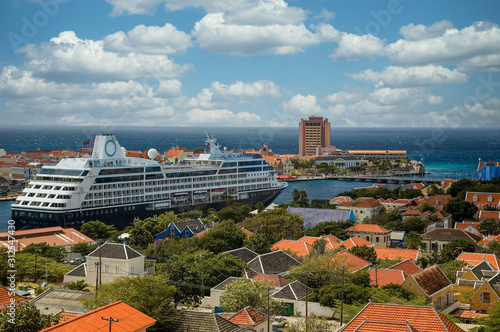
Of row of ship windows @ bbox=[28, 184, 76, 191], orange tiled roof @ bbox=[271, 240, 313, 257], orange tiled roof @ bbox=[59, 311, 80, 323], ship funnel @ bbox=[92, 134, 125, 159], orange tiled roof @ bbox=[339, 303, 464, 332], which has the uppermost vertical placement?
ship funnel @ bbox=[92, 134, 125, 159]

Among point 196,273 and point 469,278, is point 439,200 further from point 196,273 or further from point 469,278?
point 196,273

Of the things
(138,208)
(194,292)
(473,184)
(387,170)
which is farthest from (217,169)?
(387,170)

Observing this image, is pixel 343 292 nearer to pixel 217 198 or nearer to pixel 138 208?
pixel 138 208

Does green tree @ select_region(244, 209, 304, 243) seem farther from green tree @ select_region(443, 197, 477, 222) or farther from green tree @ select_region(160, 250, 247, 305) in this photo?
green tree @ select_region(443, 197, 477, 222)

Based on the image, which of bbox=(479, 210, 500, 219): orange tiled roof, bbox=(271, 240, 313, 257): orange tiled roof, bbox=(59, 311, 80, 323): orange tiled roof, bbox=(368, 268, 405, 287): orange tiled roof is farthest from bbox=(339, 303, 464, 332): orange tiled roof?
bbox=(479, 210, 500, 219): orange tiled roof

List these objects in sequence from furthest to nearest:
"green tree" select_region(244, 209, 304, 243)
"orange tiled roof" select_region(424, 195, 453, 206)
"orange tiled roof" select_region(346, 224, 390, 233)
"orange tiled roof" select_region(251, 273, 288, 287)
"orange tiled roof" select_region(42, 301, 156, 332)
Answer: "orange tiled roof" select_region(424, 195, 453, 206) → "orange tiled roof" select_region(346, 224, 390, 233) → "green tree" select_region(244, 209, 304, 243) → "orange tiled roof" select_region(251, 273, 288, 287) → "orange tiled roof" select_region(42, 301, 156, 332)

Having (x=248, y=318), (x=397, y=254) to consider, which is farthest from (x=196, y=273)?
(x=397, y=254)
